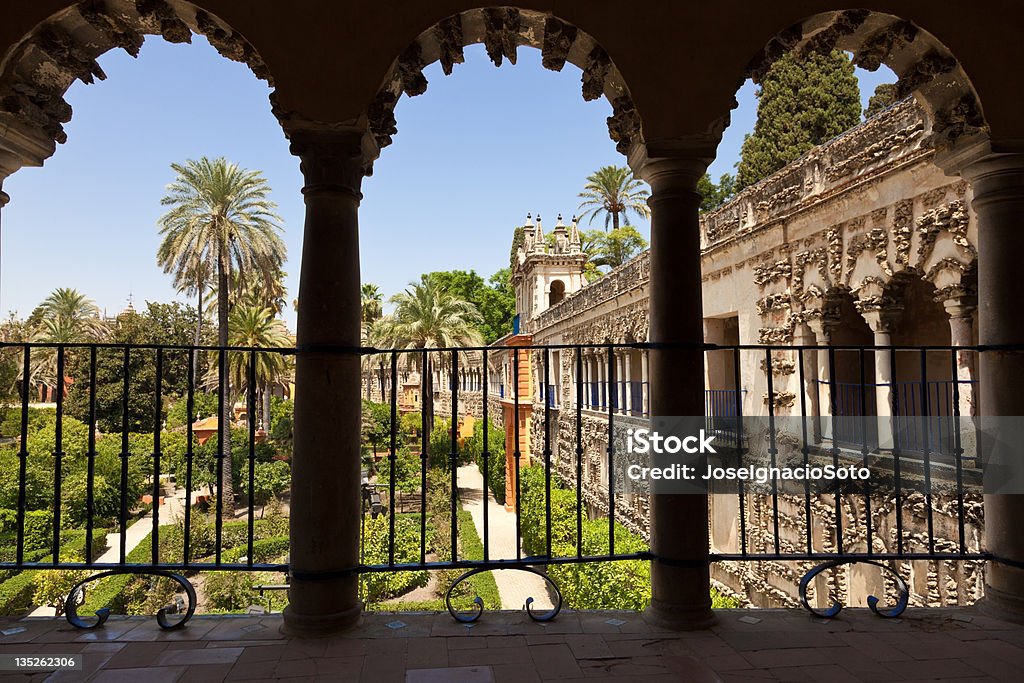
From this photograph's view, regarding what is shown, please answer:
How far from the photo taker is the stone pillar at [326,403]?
314 centimetres

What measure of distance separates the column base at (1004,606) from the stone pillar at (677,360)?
1547 mm

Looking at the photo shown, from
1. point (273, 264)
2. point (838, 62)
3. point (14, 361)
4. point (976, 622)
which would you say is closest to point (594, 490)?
point (273, 264)

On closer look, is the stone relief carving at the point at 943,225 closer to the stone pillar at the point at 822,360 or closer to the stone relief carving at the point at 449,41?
the stone pillar at the point at 822,360

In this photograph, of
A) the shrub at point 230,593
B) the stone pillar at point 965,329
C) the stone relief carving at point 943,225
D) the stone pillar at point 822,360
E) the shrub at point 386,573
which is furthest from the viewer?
the shrub at point 386,573

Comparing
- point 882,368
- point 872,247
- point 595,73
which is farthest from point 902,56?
point 882,368

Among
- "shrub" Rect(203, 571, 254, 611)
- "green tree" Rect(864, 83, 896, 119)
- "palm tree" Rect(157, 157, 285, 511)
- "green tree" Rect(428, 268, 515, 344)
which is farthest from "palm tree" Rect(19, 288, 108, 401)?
"green tree" Rect(864, 83, 896, 119)

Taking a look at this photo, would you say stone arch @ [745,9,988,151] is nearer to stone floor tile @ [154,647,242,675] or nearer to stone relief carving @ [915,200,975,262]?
stone floor tile @ [154,647,242,675]

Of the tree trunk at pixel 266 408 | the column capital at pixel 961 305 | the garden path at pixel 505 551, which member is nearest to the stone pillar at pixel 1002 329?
the column capital at pixel 961 305

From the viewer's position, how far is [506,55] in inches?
145

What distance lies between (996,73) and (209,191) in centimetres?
2442

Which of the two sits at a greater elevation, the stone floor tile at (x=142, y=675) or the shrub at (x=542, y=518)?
the stone floor tile at (x=142, y=675)

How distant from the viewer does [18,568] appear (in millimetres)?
3311

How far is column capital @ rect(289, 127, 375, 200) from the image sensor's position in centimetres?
323

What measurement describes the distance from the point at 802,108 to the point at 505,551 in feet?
70.5
